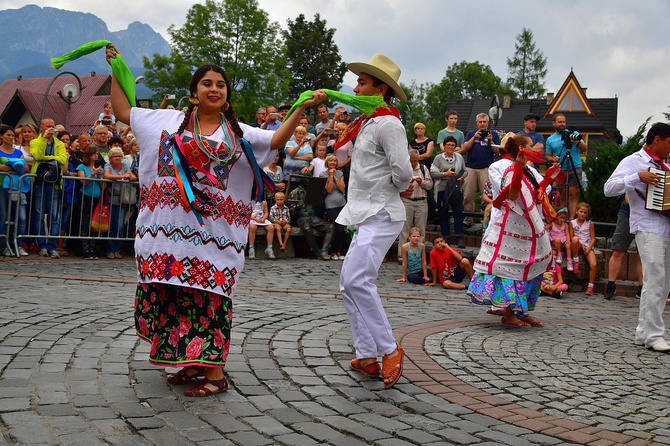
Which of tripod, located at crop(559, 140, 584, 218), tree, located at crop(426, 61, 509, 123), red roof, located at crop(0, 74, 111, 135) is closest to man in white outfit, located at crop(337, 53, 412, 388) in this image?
tripod, located at crop(559, 140, 584, 218)

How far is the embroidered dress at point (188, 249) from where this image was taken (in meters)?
5.16

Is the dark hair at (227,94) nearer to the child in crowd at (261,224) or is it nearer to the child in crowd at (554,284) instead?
the child in crowd at (554,284)

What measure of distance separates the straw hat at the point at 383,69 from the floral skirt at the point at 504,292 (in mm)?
3074

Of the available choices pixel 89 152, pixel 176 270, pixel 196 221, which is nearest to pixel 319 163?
pixel 89 152

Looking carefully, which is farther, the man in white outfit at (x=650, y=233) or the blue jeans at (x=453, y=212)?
the blue jeans at (x=453, y=212)

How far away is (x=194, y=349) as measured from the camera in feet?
16.9

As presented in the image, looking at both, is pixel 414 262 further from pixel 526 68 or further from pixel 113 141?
pixel 526 68

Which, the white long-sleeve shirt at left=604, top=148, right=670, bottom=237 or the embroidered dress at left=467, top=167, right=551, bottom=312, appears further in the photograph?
the embroidered dress at left=467, top=167, right=551, bottom=312

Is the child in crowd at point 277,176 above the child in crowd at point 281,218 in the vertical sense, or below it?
above

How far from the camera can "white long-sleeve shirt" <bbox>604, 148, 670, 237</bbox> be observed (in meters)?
7.99

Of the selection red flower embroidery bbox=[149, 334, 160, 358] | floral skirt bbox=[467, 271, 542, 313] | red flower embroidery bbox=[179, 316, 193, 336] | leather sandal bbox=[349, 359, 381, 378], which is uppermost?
floral skirt bbox=[467, 271, 542, 313]

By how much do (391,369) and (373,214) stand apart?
1040 millimetres

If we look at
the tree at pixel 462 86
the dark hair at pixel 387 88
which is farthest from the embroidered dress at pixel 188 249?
the tree at pixel 462 86

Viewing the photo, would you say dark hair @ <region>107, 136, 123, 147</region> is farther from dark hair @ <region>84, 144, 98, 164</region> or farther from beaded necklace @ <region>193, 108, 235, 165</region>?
beaded necklace @ <region>193, 108, 235, 165</region>
